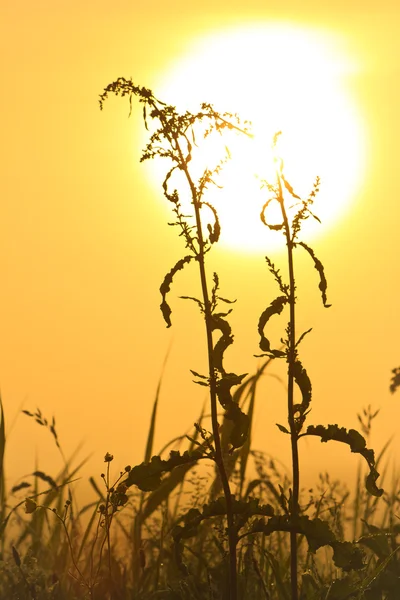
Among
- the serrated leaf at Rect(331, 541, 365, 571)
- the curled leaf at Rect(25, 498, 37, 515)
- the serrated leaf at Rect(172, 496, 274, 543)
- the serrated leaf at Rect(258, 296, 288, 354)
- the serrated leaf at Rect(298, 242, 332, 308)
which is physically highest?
the serrated leaf at Rect(298, 242, 332, 308)

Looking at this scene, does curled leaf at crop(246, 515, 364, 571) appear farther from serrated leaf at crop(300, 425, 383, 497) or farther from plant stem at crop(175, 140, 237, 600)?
serrated leaf at crop(300, 425, 383, 497)

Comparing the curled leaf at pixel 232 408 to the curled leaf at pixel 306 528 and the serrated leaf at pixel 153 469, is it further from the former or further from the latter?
the curled leaf at pixel 306 528

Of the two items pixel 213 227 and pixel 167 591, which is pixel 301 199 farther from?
pixel 167 591

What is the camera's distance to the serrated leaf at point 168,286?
13.6 ft

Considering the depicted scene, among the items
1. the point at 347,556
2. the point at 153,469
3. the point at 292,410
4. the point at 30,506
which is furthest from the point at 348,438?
the point at 30,506

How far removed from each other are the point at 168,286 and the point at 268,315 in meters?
0.49

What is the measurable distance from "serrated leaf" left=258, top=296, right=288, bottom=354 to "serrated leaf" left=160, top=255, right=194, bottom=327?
16.9 inches

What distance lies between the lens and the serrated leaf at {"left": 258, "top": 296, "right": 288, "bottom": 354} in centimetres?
423

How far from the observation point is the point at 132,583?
5.89 m

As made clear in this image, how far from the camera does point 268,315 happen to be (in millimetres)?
4230

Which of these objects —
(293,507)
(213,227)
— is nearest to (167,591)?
(293,507)

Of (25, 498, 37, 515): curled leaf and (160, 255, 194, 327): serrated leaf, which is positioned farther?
(25, 498, 37, 515): curled leaf

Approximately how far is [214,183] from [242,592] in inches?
87.9

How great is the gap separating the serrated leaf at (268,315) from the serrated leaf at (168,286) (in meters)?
0.43
